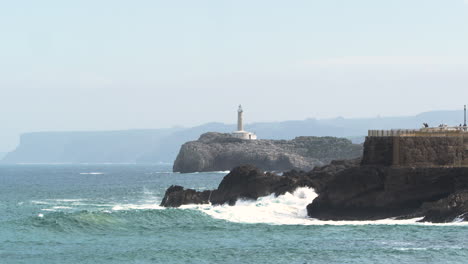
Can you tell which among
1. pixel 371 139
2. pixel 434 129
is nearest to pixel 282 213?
pixel 371 139

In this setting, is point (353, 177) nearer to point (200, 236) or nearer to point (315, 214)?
point (315, 214)

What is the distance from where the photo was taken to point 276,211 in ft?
200

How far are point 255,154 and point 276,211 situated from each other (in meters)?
119

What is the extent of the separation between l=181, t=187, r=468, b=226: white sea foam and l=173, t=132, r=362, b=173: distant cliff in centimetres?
10972

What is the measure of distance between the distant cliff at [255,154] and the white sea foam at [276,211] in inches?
4320

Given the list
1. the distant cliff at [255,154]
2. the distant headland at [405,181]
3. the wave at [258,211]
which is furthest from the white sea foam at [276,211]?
the distant cliff at [255,154]

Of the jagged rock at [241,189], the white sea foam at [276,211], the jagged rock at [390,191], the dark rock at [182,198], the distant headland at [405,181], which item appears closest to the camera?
the distant headland at [405,181]

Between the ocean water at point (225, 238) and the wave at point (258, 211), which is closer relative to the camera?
the ocean water at point (225, 238)

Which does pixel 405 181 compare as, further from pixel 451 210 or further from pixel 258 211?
pixel 258 211

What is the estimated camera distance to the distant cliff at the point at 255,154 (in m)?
179

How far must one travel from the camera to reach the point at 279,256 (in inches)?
1602

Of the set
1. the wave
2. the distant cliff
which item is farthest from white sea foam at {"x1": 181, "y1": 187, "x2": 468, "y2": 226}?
the distant cliff

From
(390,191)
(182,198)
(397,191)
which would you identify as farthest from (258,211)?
(397,191)

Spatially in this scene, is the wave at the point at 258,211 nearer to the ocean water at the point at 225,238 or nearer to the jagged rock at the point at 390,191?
the ocean water at the point at 225,238
